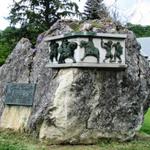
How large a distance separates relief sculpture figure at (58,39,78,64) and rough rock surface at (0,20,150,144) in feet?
0.69

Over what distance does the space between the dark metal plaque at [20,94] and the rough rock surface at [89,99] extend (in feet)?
0.57

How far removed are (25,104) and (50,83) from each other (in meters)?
0.86

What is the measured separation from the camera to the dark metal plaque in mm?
9781

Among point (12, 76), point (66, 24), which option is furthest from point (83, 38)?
point (12, 76)

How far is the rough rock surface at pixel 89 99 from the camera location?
8680 mm

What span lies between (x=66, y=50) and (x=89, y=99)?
868 millimetres

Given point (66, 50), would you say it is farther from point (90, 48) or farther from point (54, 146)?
point (54, 146)

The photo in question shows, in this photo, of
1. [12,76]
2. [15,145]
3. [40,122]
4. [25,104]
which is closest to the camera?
[15,145]

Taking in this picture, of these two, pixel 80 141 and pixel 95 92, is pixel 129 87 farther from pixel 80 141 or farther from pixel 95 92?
pixel 80 141

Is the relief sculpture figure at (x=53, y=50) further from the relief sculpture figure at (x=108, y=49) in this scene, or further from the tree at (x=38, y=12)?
the tree at (x=38, y=12)

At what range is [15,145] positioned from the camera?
842cm

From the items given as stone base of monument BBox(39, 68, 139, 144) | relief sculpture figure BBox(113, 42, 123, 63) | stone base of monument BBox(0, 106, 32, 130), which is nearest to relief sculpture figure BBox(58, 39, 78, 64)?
stone base of monument BBox(39, 68, 139, 144)

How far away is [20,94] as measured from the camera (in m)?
9.98

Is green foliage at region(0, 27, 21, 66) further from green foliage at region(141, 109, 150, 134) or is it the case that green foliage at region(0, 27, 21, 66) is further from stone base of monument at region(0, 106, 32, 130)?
stone base of monument at region(0, 106, 32, 130)
